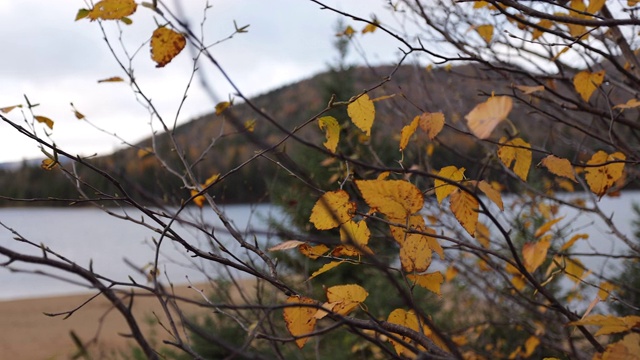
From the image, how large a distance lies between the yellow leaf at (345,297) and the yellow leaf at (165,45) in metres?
0.52

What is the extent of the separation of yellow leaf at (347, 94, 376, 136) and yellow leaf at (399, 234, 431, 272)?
25 cm

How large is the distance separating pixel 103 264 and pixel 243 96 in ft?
76.6

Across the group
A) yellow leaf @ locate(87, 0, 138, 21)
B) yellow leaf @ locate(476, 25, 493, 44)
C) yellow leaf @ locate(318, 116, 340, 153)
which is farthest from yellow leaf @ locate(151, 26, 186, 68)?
yellow leaf @ locate(476, 25, 493, 44)

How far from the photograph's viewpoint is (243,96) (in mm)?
634

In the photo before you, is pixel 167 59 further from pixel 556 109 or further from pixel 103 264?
pixel 103 264

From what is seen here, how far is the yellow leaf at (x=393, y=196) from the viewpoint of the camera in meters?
0.78

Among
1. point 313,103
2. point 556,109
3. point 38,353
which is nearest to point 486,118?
point 556,109

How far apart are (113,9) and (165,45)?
11 centimetres

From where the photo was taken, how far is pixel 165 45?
3.09ft

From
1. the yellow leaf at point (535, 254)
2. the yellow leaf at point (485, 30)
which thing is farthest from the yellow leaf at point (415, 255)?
the yellow leaf at point (485, 30)

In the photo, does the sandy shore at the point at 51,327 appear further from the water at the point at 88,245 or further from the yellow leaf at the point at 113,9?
the yellow leaf at the point at 113,9

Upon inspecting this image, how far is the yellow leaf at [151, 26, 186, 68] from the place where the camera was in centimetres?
93

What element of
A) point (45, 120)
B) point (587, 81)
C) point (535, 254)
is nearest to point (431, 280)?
point (535, 254)

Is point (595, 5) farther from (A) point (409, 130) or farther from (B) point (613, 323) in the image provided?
(B) point (613, 323)
